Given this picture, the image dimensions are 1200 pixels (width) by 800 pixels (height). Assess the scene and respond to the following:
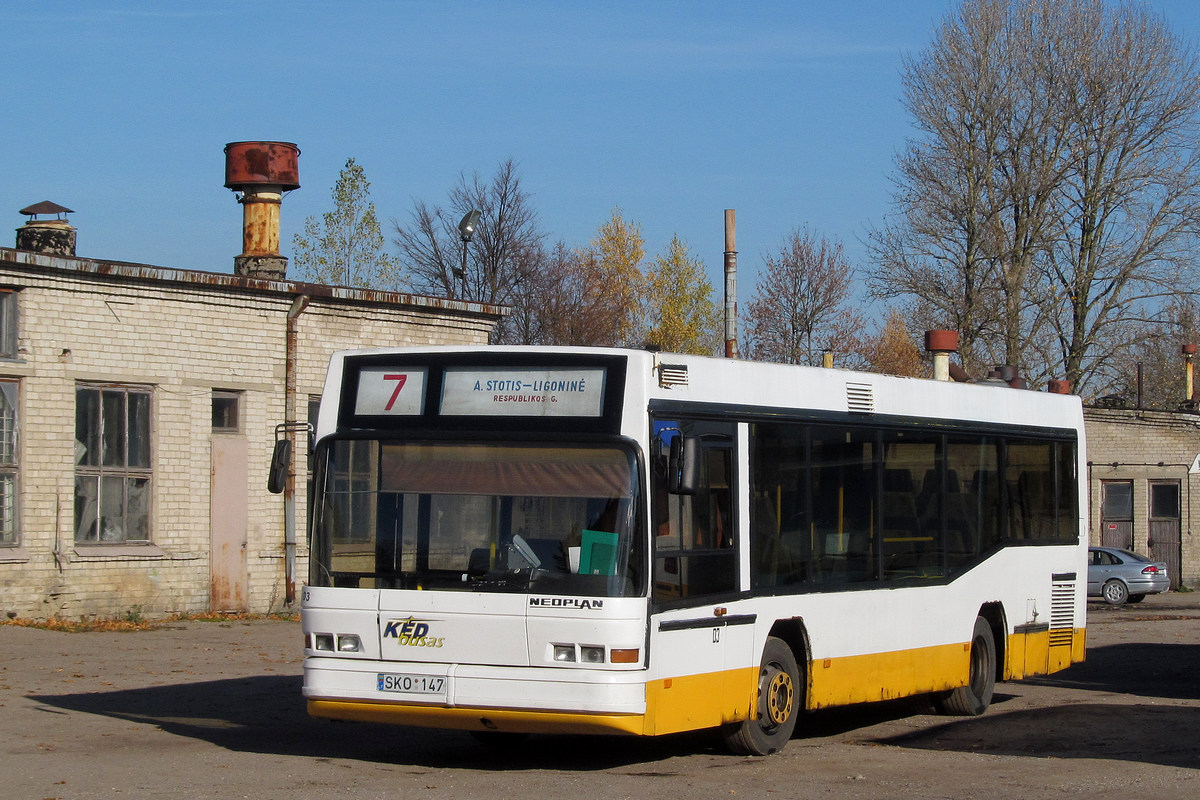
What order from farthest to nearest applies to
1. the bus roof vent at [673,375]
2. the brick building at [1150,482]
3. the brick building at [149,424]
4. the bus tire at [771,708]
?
1. the brick building at [1150,482]
2. the brick building at [149,424]
3. the bus tire at [771,708]
4. the bus roof vent at [673,375]

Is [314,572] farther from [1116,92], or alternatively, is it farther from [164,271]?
[1116,92]

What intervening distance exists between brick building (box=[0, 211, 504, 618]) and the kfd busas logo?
1233 centimetres

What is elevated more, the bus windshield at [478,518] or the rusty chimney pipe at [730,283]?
the rusty chimney pipe at [730,283]

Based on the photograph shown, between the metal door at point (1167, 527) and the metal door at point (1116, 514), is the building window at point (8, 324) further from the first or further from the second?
the metal door at point (1167, 527)

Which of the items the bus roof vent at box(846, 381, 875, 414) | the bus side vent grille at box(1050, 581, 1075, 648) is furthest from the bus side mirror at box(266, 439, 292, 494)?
the bus side vent grille at box(1050, 581, 1075, 648)

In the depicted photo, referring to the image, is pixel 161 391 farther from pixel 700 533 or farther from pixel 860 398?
pixel 700 533

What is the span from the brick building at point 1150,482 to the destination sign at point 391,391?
34680mm

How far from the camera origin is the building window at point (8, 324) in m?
20.4

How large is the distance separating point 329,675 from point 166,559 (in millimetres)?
13082

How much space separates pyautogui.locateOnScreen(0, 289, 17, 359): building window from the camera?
66.8 feet

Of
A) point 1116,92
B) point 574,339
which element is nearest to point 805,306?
point 574,339

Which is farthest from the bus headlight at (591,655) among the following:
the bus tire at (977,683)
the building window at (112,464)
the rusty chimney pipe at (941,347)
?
the building window at (112,464)

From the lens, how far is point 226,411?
914 inches

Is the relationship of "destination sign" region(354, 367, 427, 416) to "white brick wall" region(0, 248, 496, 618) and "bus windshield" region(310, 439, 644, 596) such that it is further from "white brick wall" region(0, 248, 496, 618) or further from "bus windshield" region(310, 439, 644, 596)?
"white brick wall" region(0, 248, 496, 618)
